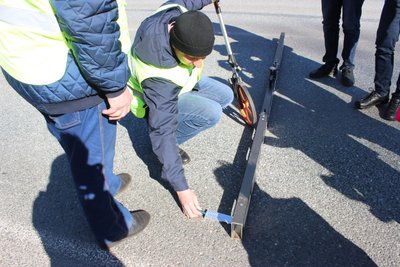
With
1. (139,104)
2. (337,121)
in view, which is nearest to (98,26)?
(139,104)

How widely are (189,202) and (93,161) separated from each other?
66 centimetres

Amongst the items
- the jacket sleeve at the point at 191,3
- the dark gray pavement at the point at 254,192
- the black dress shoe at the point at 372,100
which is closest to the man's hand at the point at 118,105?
the dark gray pavement at the point at 254,192

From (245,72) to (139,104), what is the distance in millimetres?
2216

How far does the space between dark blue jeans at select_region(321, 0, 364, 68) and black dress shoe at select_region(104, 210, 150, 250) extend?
2836 millimetres

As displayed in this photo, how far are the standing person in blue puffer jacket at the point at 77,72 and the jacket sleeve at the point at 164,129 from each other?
0.87ft

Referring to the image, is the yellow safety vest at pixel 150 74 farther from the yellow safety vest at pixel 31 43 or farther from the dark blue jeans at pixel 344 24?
the dark blue jeans at pixel 344 24

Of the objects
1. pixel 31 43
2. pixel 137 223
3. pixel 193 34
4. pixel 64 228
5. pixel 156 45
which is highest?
pixel 31 43

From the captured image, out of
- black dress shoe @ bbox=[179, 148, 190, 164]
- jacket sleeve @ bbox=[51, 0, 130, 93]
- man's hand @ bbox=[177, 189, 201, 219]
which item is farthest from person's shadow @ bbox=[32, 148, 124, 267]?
jacket sleeve @ bbox=[51, 0, 130, 93]

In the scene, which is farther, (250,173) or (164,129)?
(250,173)

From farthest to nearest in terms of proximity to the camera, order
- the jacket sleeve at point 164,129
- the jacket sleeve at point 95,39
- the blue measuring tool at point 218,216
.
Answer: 1. the blue measuring tool at point 218,216
2. the jacket sleeve at point 164,129
3. the jacket sleeve at point 95,39

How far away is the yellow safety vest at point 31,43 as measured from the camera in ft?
4.53

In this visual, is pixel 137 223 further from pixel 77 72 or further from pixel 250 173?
pixel 77 72

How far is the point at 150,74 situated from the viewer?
2188 millimetres

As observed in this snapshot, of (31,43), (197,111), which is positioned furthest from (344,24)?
(31,43)
